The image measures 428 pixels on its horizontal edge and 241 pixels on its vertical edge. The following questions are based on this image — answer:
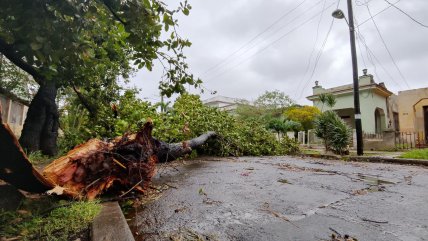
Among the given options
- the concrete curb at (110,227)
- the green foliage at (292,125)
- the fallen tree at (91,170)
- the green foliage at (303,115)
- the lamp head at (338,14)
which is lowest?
the concrete curb at (110,227)

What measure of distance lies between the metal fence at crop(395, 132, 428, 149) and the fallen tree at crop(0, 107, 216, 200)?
1472cm

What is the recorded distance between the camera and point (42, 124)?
7043 mm

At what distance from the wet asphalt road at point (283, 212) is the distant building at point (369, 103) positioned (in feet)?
60.8

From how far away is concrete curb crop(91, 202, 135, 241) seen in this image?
1.52m

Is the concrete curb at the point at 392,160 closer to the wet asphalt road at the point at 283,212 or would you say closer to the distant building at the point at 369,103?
the wet asphalt road at the point at 283,212

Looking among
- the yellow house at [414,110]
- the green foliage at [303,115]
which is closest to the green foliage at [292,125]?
the green foliage at [303,115]

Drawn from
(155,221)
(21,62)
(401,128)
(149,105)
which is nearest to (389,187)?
(155,221)

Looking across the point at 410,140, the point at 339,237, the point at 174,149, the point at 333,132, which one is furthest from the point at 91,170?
the point at 410,140

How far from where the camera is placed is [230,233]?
179cm

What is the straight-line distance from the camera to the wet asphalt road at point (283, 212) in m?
1.81

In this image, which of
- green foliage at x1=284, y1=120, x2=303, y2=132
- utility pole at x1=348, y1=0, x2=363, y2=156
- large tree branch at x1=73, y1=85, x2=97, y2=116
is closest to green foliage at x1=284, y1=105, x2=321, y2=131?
green foliage at x1=284, y1=120, x2=303, y2=132

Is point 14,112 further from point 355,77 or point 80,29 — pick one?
point 355,77

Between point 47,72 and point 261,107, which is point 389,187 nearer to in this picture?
point 47,72

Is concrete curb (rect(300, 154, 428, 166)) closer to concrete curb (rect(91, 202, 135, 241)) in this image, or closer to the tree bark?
the tree bark
